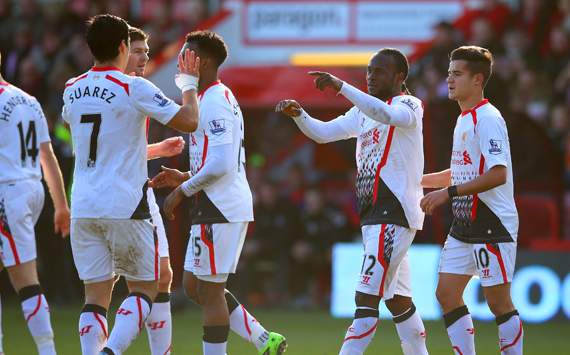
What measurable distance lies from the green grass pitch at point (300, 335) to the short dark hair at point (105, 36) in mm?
3549

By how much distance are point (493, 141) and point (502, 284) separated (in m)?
0.94

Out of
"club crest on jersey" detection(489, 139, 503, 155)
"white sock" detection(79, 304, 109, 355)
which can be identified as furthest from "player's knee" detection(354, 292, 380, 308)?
"white sock" detection(79, 304, 109, 355)

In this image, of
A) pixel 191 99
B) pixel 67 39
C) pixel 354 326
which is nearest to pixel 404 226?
pixel 354 326

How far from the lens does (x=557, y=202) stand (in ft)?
49.0

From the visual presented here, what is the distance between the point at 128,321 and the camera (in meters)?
7.41

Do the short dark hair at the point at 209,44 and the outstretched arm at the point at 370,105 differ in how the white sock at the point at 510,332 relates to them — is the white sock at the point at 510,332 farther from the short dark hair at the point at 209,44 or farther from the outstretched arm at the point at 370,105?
the short dark hair at the point at 209,44

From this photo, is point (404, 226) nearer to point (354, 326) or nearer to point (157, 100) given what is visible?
point (354, 326)

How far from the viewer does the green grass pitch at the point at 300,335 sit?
34.8 feet

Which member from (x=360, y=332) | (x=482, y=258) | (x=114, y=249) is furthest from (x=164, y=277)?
(x=482, y=258)

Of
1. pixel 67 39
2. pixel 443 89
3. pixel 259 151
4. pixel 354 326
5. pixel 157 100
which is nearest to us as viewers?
pixel 157 100

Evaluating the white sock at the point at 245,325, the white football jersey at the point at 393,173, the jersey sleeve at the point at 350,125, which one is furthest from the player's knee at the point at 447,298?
the white sock at the point at 245,325

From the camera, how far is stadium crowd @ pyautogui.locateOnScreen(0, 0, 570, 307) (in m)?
14.7

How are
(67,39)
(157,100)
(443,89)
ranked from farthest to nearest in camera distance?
(67,39), (443,89), (157,100)

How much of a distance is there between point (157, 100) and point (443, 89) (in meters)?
7.87
